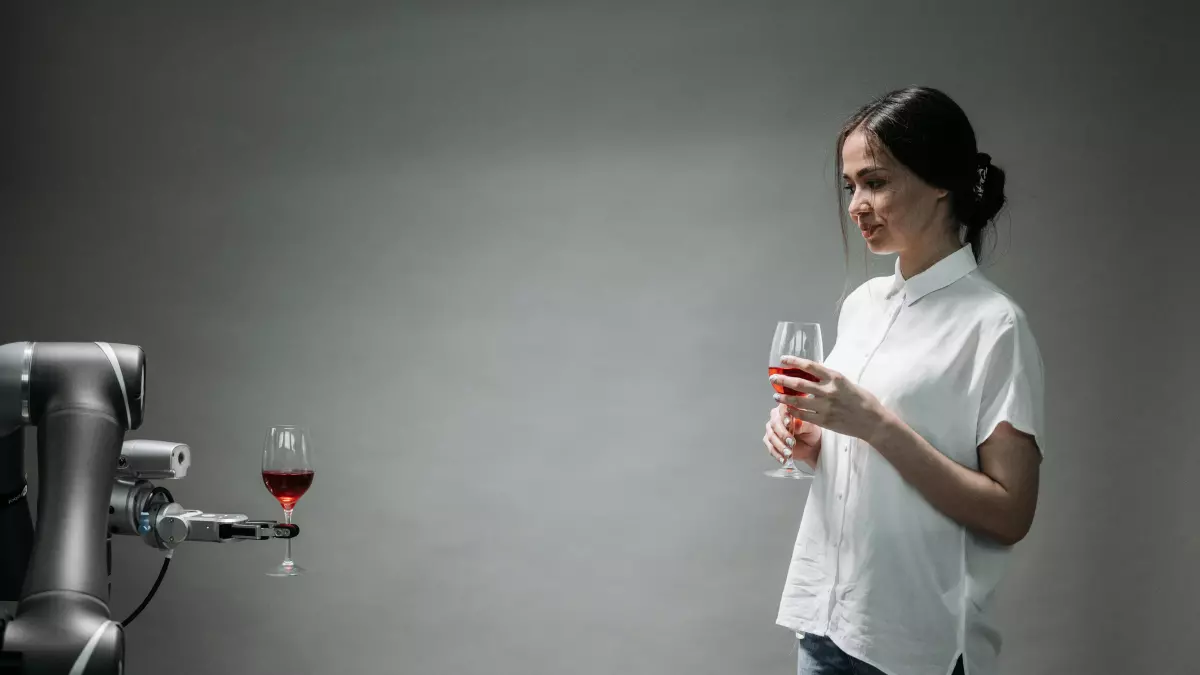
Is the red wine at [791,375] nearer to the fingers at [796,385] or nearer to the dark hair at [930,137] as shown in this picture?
the fingers at [796,385]

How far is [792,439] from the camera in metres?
1.49

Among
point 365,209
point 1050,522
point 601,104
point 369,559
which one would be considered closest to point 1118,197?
point 1050,522

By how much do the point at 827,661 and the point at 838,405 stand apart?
0.41 metres

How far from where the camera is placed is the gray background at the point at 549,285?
244cm

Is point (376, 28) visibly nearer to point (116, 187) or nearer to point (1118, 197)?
point (116, 187)

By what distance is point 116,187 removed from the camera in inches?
116

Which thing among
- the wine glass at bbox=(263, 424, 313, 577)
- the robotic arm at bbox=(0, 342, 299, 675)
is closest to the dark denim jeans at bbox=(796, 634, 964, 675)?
the wine glass at bbox=(263, 424, 313, 577)

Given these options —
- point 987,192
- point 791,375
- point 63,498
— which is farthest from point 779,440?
point 63,498

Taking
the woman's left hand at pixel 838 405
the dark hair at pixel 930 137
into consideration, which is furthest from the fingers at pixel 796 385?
the dark hair at pixel 930 137

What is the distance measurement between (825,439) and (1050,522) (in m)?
1.30

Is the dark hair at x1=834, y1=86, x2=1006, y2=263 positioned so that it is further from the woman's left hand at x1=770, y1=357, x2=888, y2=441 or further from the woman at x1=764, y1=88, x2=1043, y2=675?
the woman's left hand at x1=770, y1=357, x2=888, y2=441

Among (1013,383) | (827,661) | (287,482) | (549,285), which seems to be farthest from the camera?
(549,285)

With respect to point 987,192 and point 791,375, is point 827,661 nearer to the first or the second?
point 791,375

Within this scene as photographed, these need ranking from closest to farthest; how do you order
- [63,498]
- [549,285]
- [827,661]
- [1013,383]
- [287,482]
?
[63,498], [1013,383], [827,661], [287,482], [549,285]
